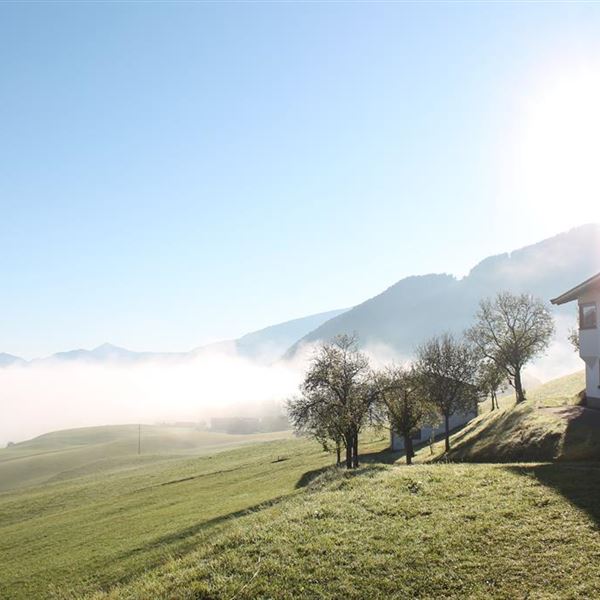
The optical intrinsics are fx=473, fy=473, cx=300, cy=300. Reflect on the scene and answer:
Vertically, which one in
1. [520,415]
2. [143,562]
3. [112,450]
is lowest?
[112,450]

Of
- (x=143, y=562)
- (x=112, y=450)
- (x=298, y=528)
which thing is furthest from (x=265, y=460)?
(x=112, y=450)

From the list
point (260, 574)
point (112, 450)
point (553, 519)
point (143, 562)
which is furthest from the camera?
point (112, 450)

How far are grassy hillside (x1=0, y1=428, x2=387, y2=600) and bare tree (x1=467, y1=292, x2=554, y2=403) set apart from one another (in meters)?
27.3

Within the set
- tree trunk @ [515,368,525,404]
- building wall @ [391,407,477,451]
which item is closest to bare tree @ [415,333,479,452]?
tree trunk @ [515,368,525,404]

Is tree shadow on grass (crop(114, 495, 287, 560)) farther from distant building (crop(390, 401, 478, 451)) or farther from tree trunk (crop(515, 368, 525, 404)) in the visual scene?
distant building (crop(390, 401, 478, 451))

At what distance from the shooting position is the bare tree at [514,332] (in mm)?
67562

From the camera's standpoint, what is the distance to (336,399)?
53781 millimetres

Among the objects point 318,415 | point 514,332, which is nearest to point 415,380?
point 318,415

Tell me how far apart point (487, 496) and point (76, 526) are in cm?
4789

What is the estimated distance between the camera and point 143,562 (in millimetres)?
30047

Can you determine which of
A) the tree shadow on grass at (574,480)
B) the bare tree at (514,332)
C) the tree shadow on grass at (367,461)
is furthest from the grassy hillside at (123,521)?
the bare tree at (514,332)

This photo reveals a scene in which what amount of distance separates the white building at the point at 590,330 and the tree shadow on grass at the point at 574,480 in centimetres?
1521

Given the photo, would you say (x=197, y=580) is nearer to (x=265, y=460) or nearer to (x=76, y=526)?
(x=76, y=526)

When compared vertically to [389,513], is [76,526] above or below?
below
